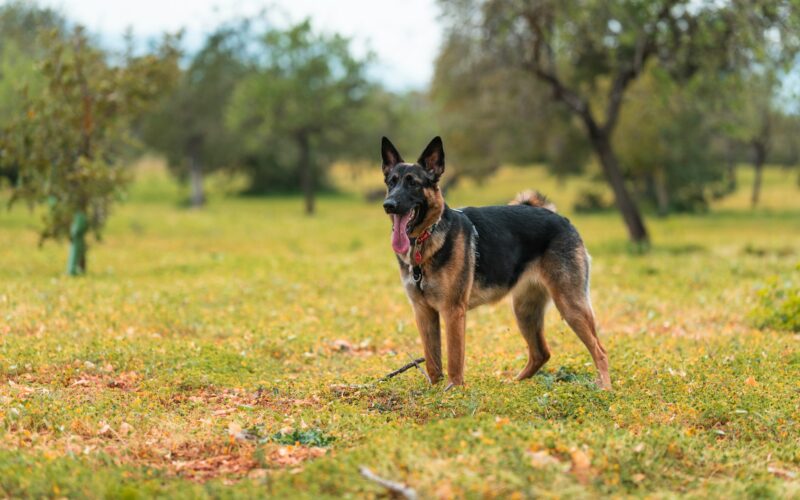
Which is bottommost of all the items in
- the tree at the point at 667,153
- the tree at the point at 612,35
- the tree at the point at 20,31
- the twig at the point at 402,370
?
the twig at the point at 402,370

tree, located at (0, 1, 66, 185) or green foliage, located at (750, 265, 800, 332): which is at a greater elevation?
tree, located at (0, 1, 66, 185)

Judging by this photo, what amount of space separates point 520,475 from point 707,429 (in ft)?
9.56

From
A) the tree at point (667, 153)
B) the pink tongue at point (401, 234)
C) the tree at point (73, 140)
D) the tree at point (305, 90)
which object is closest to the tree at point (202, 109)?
the tree at point (305, 90)

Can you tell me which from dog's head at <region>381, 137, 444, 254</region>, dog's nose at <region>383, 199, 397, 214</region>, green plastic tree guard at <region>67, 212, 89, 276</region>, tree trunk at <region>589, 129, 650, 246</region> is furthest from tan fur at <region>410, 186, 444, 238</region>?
tree trunk at <region>589, 129, 650, 246</region>

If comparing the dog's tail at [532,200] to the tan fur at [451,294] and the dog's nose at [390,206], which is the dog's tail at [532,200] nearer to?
the tan fur at [451,294]

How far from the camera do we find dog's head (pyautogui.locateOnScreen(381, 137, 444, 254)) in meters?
8.40

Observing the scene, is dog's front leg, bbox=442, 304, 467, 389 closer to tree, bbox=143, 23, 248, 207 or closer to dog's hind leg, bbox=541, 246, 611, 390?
dog's hind leg, bbox=541, 246, 611, 390

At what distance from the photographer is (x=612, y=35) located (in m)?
25.3

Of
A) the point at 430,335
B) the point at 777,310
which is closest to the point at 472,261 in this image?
the point at 430,335

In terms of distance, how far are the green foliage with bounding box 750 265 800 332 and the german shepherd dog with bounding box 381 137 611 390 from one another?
17.3 ft

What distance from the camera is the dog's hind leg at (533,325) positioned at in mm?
10109

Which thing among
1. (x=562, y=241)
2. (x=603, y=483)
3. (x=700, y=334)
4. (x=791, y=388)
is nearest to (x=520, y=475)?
(x=603, y=483)

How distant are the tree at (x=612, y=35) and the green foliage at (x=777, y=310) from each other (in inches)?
374

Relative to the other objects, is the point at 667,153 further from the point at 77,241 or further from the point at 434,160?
the point at 434,160
